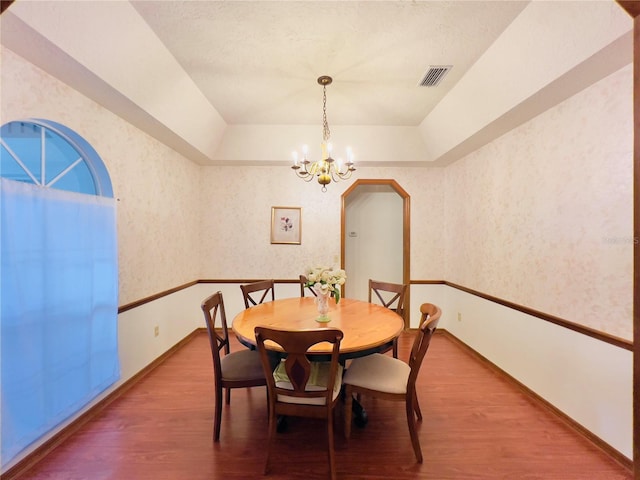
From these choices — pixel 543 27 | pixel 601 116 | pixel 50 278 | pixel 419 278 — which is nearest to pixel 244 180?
pixel 50 278

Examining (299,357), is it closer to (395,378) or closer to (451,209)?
(395,378)

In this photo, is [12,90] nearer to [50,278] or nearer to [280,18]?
[50,278]

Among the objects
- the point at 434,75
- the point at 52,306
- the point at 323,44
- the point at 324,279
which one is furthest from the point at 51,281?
the point at 434,75

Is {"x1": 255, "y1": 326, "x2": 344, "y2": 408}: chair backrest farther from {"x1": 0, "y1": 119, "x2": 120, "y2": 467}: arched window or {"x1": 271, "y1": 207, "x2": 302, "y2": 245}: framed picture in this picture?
{"x1": 271, "y1": 207, "x2": 302, "y2": 245}: framed picture

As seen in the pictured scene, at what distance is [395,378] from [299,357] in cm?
74

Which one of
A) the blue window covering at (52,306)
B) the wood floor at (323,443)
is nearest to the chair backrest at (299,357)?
the wood floor at (323,443)

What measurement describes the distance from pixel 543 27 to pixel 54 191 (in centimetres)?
322

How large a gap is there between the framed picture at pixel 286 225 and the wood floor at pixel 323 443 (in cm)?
205

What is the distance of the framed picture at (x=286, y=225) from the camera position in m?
3.95

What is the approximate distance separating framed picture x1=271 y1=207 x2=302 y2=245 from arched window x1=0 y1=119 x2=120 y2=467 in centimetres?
203

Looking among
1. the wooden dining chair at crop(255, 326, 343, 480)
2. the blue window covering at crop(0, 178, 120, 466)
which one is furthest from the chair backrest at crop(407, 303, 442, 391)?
the blue window covering at crop(0, 178, 120, 466)

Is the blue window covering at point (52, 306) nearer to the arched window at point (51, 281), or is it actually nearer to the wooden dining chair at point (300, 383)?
the arched window at point (51, 281)

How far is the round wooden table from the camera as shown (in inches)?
63.2

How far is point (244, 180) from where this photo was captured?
393 cm
